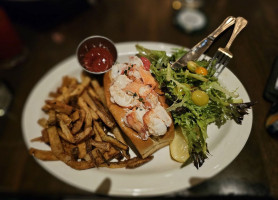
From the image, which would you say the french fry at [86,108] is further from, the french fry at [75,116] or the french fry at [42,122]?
the french fry at [42,122]

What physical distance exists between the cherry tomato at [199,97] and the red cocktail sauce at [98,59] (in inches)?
33.8

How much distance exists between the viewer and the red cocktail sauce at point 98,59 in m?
2.06

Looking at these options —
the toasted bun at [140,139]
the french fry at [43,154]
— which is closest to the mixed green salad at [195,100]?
the toasted bun at [140,139]

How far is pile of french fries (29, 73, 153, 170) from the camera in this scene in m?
1.84

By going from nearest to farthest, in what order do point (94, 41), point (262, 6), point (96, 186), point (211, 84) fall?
point (211, 84)
point (96, 186)
point (94, 41)
point (262, 6)

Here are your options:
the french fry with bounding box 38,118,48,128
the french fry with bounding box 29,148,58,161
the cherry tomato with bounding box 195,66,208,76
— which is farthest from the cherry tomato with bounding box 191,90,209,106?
the french fry with bounding box 38,118,48,128

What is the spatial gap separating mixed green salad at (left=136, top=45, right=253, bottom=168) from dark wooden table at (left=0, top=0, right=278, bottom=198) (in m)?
0.20

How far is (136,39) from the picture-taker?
2863mm

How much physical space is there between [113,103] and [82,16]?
5.94 feet

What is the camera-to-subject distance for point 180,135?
1895 mm

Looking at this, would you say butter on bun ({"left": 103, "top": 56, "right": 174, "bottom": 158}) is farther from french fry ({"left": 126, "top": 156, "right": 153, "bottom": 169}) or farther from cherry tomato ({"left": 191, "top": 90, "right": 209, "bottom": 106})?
cherry tomato ({"left": 191, "top": 90, "right": 209, "bottom": 106})

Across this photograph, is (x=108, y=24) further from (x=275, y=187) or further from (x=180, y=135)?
(x=275, y=187)

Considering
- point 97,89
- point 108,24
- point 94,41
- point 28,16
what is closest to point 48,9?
point 28,16

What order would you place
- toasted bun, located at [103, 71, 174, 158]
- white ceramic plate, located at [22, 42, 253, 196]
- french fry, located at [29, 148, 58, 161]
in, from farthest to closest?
1. french fry, located at [29, 148, 58, 161]
2. toasted bun, located at [103, 71, 174, 158]
3. white ceramic plate, located at [22, 42, 253, 196]
